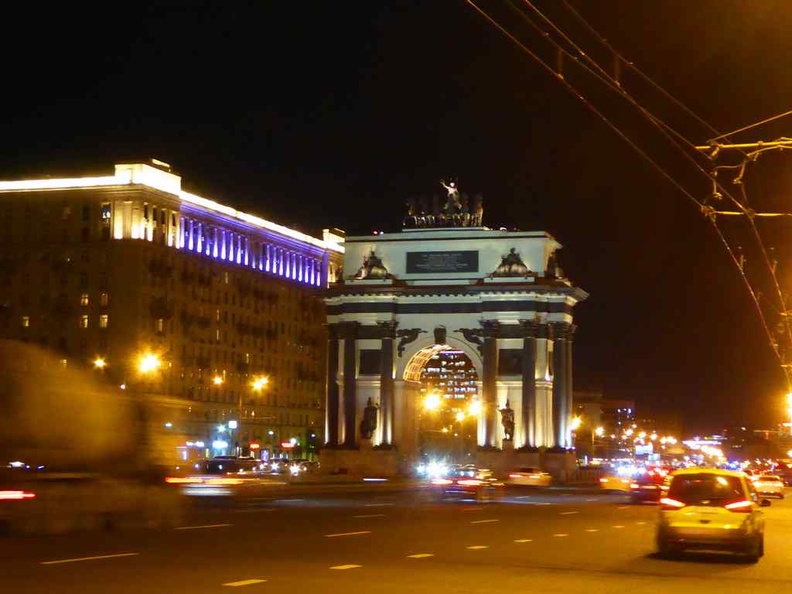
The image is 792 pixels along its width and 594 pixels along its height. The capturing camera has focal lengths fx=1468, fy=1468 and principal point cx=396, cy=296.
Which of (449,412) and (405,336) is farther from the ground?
(405,336)

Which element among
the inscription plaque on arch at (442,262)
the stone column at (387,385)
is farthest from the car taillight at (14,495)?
the inscription plaque on arch at (442,262)

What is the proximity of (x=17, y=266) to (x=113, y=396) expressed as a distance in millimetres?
85784

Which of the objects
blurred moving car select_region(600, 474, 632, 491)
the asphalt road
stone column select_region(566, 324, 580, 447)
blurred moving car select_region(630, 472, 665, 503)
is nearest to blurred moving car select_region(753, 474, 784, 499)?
blurred moving car select_region(600, 474, 632, 491)

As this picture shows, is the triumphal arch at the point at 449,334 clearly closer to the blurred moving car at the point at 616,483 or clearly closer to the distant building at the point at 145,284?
the distant building at the point at 145,284

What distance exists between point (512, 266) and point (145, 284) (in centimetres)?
2982

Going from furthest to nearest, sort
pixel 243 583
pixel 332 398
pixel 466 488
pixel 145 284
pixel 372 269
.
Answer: pixel 145 284 → pixel 332 398 → pixel 372 269 → pixel 466 488 → pixel 243 583

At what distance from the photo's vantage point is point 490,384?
9606cm

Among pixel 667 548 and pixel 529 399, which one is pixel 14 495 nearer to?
pixel 667 548

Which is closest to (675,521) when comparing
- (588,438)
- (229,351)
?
(229,351)

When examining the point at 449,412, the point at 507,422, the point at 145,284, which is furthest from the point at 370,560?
the point at 449,412

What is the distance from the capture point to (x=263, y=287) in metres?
132

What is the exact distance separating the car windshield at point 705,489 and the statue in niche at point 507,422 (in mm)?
69446

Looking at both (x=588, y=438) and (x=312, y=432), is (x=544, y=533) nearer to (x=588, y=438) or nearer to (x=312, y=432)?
(x=312, y=432)

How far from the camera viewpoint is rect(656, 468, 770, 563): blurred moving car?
25578mm
